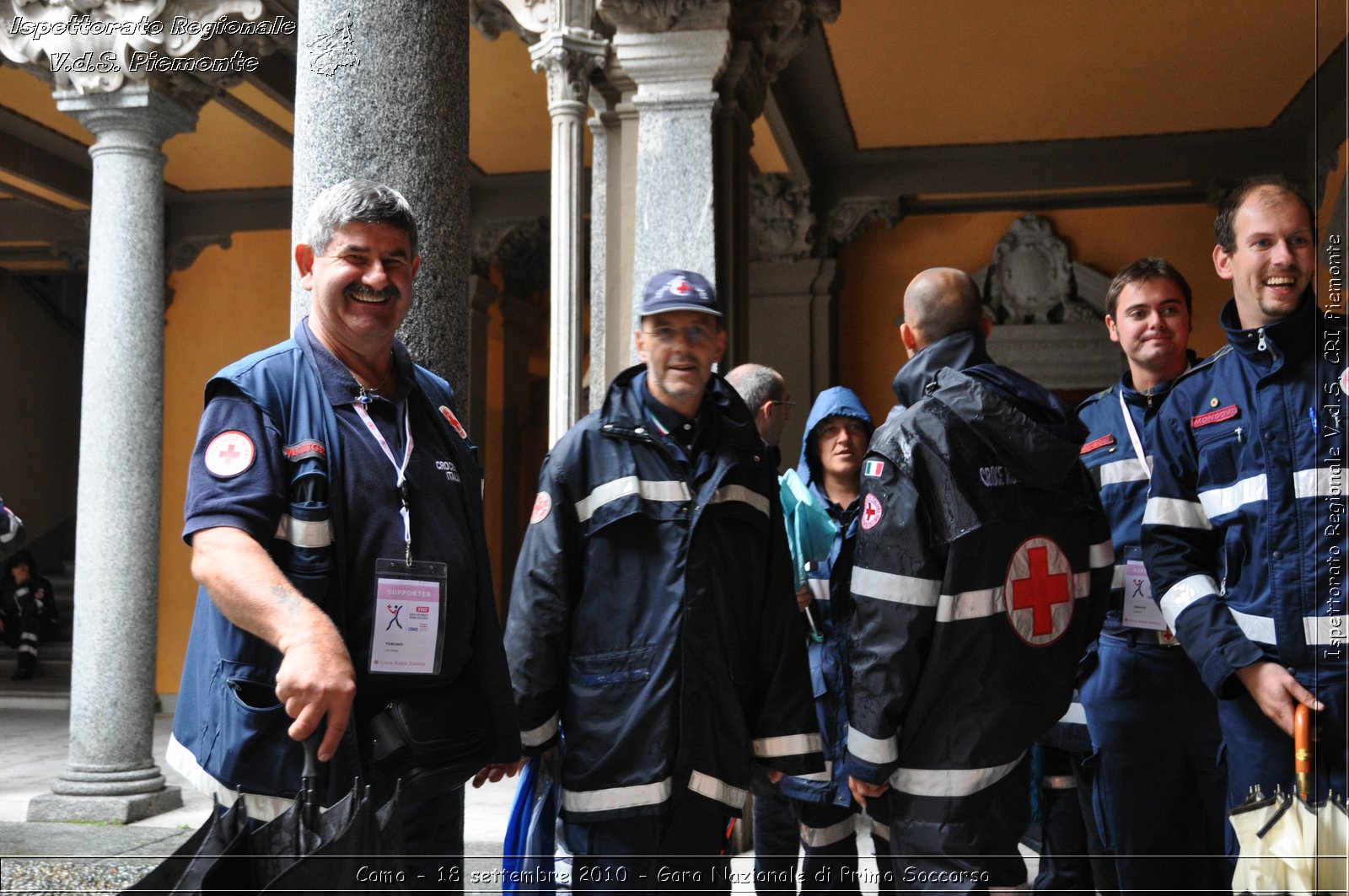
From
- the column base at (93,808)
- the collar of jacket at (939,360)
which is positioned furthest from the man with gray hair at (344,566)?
the column base at (93,808)

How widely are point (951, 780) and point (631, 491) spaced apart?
3.33ft

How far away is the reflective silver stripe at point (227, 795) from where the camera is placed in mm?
2098

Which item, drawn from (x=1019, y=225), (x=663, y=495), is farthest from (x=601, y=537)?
(x=1019, y=225)

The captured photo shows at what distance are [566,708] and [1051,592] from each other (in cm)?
123

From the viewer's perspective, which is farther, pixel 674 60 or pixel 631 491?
pixel 674 60

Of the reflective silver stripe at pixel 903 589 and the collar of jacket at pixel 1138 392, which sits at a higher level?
the collar of jacket at pixel 1138 392

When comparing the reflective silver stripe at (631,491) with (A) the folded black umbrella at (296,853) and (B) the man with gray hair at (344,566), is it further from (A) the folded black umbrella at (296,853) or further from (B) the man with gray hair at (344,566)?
(A) the folded black umbrella at (296,853)

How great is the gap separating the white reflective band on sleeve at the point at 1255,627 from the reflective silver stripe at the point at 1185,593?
63 millimetres

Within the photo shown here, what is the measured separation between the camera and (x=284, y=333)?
13.9m

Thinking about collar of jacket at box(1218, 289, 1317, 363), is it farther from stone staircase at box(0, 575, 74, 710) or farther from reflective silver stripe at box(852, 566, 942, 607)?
stone staircase at box(0, 575, 74, 710)

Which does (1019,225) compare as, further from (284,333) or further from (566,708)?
(566,708)

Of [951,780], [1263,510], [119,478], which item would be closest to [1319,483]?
[1263,510]

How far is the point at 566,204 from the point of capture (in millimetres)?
6277

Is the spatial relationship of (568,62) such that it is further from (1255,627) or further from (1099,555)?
(1255,627)
